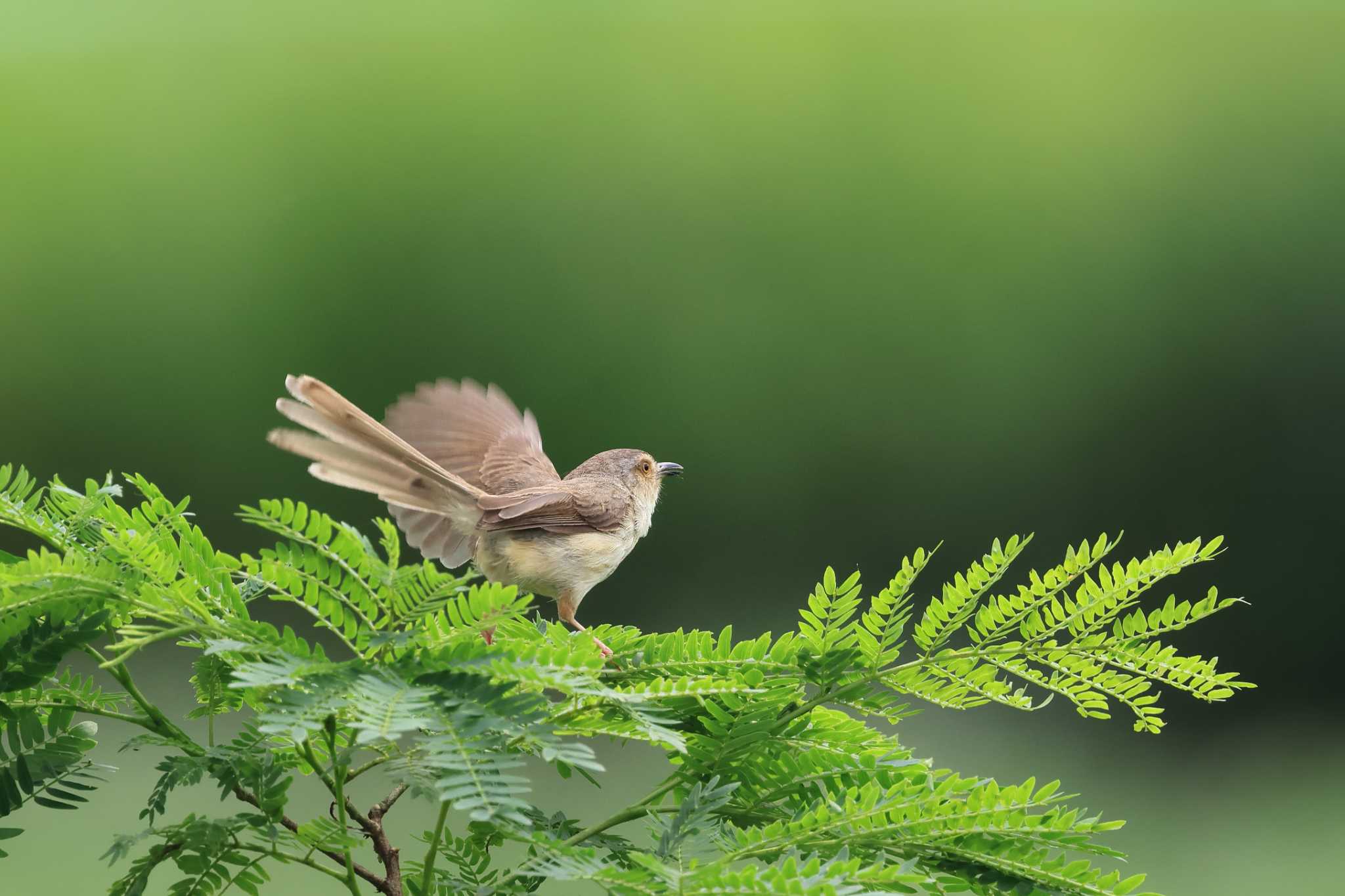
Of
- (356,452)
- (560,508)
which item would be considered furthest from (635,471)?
(356,452)

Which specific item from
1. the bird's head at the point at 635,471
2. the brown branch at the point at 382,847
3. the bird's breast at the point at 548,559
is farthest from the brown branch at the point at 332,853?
the bird's head at the point at 635,471

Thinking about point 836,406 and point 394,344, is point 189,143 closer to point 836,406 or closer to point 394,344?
point 394,344

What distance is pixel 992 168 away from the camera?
253 cm

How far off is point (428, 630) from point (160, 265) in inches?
95.0

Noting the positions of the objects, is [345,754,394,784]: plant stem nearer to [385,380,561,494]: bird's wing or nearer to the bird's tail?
the bird's tail

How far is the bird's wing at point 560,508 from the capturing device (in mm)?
847

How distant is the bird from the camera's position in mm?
882

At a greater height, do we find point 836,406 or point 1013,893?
point 836,406

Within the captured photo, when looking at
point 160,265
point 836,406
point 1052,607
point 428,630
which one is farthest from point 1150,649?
point 160,265

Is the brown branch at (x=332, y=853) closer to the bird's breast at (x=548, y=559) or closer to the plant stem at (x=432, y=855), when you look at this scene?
the plant stem at (x=432, y=855)

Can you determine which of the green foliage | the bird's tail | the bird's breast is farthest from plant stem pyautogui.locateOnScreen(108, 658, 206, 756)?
the bird's breast

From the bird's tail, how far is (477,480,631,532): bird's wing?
107mm

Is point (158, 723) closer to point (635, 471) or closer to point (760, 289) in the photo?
point (635, 471)

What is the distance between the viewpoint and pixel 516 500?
858mm
